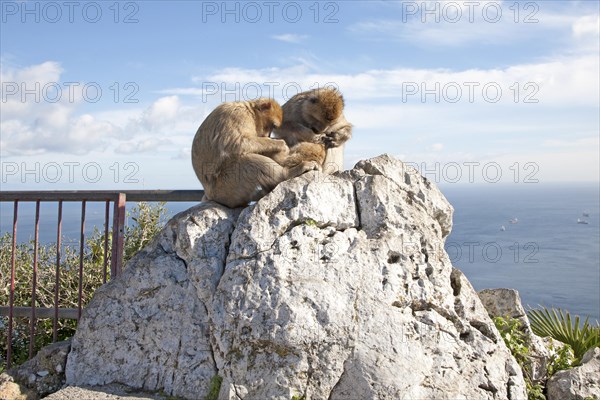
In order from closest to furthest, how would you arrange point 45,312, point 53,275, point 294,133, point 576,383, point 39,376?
point 39,376, point 576,383, point 294,133, point 45,312, point 53,275

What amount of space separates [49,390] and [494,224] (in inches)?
3231

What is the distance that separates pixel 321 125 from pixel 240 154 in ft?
2.44

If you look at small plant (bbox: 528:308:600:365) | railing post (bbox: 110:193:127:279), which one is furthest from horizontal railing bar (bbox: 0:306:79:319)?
small plant (bbox: 528:308:600:365)

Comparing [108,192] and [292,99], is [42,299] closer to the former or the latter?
[108,192]

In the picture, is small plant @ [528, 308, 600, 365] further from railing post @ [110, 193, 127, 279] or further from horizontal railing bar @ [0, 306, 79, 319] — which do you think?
horizontal railing bar @ [0, 306, 79, 319]

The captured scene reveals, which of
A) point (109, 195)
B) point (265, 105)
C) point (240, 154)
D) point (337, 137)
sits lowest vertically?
point (109, 195)

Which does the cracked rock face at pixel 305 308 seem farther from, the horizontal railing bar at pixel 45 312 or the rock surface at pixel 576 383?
the horizontal railing bar at pixel 45 312

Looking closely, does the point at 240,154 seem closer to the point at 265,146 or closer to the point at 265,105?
the point at 265,146

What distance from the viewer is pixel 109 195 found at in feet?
15.4

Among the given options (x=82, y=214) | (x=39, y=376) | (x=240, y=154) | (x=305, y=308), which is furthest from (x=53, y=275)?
(x=305, y=308)

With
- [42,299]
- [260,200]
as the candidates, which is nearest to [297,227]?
[260,200]

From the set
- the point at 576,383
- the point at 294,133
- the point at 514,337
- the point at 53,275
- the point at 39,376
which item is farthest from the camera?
the point at 53,275

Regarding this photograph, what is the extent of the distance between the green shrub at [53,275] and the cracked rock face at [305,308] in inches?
91.6

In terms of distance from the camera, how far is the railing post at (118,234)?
455 centimetres
